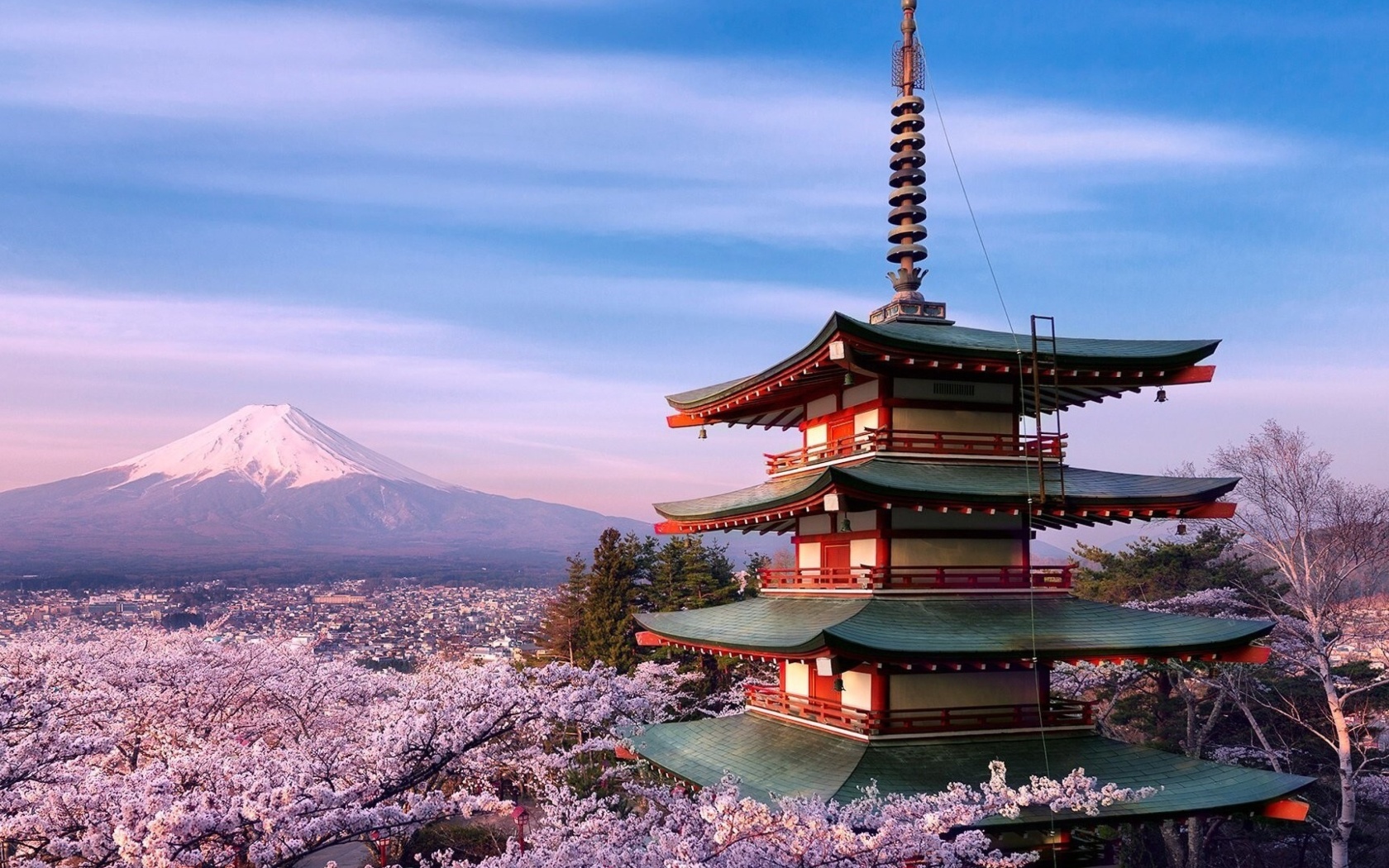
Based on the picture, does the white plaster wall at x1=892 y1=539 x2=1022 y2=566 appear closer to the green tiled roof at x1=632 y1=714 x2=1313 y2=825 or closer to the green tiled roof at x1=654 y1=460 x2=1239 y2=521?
the green tiled roof at x1=654 y1=460 x2=1239 y2=521

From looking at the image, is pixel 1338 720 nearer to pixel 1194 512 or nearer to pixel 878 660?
pixel 1194 512

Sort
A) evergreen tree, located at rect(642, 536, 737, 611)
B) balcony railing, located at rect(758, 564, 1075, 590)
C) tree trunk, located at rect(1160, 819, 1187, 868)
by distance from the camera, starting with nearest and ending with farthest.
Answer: balcony railing, located at rect(758, 564, 1075, 590), tree trunk, located at rect(1160, 819, 1187, 868), evergreen tree, located at rect(642, 536, 737, 611)

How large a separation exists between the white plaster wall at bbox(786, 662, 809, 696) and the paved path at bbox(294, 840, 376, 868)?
17.0 m

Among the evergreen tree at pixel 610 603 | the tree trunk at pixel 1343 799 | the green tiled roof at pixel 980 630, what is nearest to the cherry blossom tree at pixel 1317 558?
the tree trunk at pixel 1343 799

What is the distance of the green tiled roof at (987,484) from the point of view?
535 inches

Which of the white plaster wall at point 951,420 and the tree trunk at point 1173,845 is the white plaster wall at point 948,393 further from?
the tree trunk at point 1173,845

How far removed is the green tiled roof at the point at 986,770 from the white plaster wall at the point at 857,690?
63 cm

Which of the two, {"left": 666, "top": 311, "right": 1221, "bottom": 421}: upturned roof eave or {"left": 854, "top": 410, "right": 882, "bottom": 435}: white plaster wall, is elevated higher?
{"left": 666, "top": 311, "right": 1221, "bottom": 421}: upturned roof eave

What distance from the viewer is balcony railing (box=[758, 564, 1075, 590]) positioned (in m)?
14.8

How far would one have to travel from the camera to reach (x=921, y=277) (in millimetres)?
17562

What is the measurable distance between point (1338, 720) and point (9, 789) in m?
25.8

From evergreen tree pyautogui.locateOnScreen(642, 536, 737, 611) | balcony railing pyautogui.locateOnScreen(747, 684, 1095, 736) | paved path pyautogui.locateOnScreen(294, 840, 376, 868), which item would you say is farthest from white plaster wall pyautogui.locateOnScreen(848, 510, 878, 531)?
evergreen tree pyautogui.locateOnScreen(642, 536, 737, 611)

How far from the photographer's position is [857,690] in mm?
14555

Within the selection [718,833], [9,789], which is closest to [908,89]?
[718,833]
